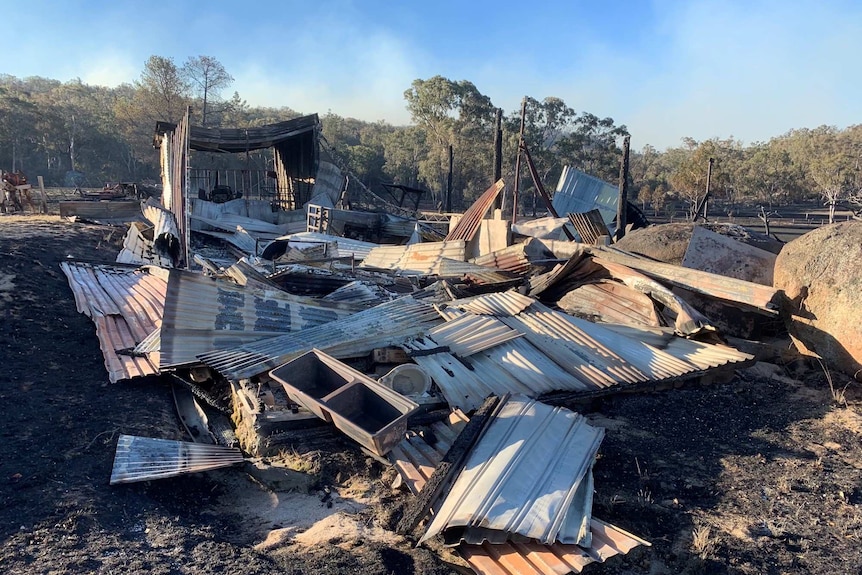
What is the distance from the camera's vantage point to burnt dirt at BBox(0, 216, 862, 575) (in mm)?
3090

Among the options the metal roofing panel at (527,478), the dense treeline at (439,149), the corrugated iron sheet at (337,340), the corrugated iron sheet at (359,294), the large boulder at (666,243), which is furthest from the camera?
the dense treeline at (439,149)

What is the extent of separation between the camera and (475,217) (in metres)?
12.0

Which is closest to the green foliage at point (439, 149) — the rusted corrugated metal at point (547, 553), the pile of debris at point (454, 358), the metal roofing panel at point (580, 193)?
the metal roofing panel at point (580, 193)

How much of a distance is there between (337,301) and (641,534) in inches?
190

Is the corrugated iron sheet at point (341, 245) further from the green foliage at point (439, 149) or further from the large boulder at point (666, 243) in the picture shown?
the green foliage at point (439, 149)

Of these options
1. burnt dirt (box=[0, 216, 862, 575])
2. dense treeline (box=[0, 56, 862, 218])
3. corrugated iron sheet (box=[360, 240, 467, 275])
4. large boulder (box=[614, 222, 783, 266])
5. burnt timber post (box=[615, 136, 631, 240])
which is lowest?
burnt dirt (box=[0, 216, 862, 575])

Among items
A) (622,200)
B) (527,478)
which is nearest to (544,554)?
(527,478)

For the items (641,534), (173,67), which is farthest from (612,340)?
(173,67)

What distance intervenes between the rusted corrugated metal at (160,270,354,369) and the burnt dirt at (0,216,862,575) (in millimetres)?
591

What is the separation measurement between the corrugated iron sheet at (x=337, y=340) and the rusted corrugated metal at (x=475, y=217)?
5.35m

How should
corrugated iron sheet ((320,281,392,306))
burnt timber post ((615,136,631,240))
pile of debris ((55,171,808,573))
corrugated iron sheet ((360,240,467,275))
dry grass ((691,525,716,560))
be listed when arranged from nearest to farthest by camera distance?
dry grass ((691,525,716,560)) → pile of debris ((55,171,808,573)) → corrugated iron sheet ((320,281,392,306)) → corrugated iron sheet ((360,240,467,275)) → burnt timber post ((615,136,631,240))

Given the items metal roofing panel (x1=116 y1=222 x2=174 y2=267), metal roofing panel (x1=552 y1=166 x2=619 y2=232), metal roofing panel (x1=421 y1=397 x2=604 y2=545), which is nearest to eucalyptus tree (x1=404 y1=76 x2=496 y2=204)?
metal roofing panel (x1=552 y1=166 x2=619 y2=232)

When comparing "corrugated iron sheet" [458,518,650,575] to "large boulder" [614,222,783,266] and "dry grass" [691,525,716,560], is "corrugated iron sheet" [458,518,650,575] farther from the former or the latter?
"large boulder" [614,222,783,266]

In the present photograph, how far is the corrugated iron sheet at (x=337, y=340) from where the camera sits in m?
5.31
